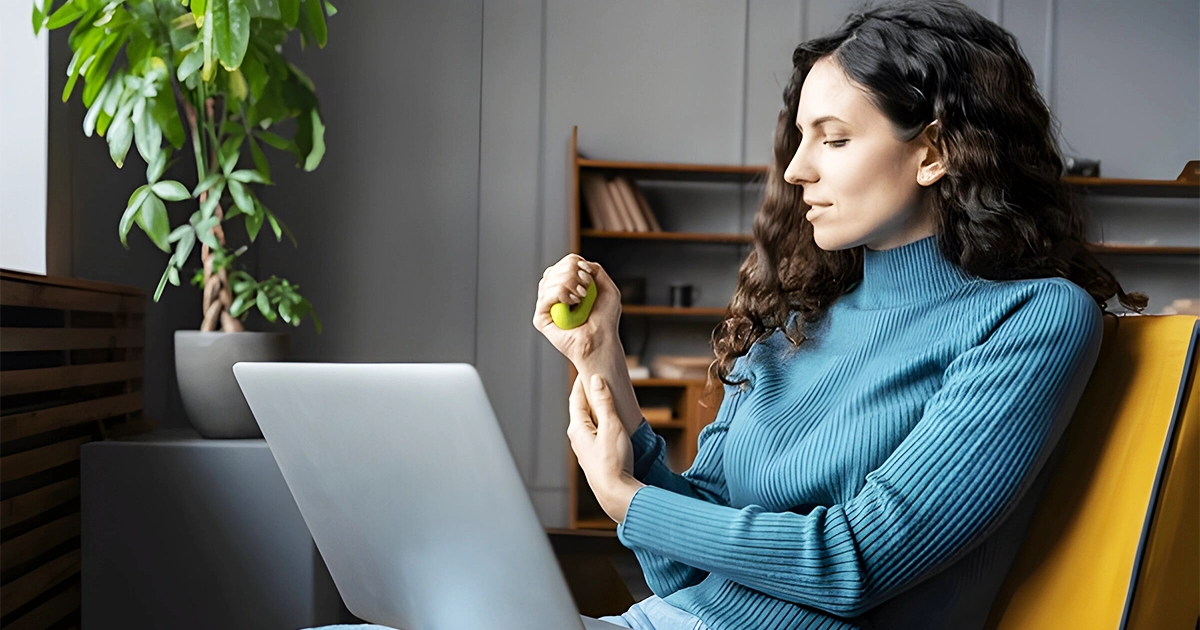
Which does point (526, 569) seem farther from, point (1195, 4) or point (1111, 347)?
point (1195, 4)

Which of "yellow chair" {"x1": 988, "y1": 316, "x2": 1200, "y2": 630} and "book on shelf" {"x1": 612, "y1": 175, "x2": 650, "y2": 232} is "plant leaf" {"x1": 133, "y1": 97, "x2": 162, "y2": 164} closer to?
"yellow chair" {"x1": 988, "y1": 316, "x2": 1200, "y2": 630}

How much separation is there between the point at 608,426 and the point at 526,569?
0.32m

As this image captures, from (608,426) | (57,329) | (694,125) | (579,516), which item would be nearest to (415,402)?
(608,426)

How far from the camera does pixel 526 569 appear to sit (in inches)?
22.7

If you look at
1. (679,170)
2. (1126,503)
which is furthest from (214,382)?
(679,170)

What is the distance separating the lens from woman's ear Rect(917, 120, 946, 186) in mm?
899

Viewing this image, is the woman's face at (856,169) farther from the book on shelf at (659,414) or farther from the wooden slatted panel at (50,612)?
the book on shelf at (659,414)

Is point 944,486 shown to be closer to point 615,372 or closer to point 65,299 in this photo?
point 615,372

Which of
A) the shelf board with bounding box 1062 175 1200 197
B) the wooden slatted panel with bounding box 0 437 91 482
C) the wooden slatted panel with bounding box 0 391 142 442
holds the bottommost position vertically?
the wooden slatted panel with bounding box 0 437 91 482

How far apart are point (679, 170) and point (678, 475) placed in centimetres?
279

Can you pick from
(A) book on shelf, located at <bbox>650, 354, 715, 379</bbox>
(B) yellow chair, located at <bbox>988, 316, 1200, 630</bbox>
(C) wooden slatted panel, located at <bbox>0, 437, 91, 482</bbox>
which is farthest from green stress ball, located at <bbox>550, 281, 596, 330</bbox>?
(A) book on shelf, located at <bbox>650, 354, 715, 379</bbox>

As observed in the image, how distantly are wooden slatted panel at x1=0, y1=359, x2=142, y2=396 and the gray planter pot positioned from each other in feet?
0.44

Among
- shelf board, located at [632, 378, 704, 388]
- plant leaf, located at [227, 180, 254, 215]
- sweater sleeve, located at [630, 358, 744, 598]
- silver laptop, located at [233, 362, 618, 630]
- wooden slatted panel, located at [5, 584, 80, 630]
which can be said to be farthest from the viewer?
shelf board, located at [632, 378, 704, 388]

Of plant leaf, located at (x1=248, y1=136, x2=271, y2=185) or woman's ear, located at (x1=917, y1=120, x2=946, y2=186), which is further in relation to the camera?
plant leaf, located at (x1=248, y1=136, x2=271, y2=185)
